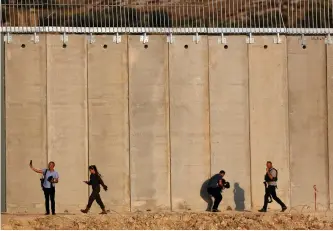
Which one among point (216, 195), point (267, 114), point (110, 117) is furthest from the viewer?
point (267, 114)

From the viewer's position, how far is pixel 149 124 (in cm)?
3195

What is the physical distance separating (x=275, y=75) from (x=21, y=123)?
7044 mm

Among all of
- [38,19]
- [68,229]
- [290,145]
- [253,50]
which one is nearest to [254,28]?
[253,50]

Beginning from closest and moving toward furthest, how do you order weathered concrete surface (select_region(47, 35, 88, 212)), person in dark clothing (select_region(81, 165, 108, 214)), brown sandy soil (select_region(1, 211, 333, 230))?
brown sandy soil (select_region(1, 211, 333, 230)), person in dark clothing (select_region(81, 165, 108, 214)), weathered concrete surface (select_region(47, 35, 88, 212))

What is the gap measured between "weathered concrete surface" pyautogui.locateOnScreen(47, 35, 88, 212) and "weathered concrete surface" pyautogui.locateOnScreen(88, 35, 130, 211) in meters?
0.24

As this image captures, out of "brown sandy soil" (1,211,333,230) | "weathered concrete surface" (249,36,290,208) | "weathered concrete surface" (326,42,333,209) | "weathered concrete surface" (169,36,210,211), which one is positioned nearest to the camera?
"brown sandy soil" (1,211,333,230)

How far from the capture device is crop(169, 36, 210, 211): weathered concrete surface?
105 feet

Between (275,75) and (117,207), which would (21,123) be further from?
(275,75)

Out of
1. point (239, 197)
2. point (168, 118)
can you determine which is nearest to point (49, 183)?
point (168, 118)

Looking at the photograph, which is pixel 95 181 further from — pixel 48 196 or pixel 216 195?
pixel 216 195

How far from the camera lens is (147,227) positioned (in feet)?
93.8

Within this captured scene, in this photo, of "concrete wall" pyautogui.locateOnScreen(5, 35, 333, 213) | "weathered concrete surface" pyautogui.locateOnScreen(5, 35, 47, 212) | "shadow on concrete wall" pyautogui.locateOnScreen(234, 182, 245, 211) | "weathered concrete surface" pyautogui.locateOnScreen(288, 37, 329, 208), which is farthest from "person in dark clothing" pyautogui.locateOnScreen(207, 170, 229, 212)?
"weathered concrete surface" pyautogui.locateOnScreen(5, 35, 47, 212)

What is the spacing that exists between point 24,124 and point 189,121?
444 centimetres

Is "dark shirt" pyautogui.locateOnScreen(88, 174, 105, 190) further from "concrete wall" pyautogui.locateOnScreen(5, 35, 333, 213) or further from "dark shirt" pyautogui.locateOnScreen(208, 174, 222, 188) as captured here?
"dark shirt" pyautogui.locateOnScreen(208, 174, 222, 188)
